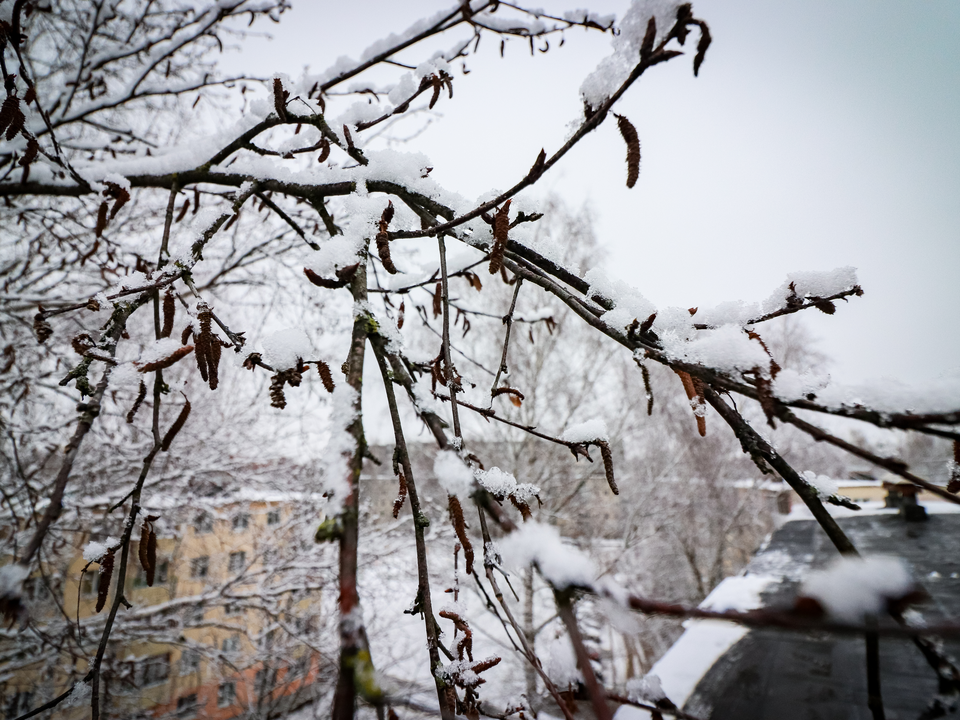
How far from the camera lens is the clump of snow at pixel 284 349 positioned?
0.82m

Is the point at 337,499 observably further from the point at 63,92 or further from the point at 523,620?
the point at 523,620

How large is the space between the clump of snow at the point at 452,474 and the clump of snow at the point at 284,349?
36 centimetres

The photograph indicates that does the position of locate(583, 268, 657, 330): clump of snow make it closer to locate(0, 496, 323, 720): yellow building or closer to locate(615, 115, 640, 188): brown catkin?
locate(615, 115, 640, 188): brown catkin

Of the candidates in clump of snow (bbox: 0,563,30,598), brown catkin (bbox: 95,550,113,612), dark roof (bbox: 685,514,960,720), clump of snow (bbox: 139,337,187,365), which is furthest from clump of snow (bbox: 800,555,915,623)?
dark roof (bbox: 685,514,960,720)

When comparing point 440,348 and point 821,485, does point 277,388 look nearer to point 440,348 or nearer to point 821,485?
point 440,348

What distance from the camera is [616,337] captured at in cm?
88

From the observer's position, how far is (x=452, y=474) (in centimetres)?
65

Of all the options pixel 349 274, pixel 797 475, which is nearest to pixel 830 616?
pixel 797 475

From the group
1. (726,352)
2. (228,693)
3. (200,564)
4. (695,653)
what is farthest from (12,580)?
(228,693)

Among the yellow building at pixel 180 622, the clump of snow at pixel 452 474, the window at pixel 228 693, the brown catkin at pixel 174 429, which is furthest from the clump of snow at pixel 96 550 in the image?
the window at pixel 228 693

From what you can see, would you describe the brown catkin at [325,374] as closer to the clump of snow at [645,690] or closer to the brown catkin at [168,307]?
the brown catkin at [168,307]

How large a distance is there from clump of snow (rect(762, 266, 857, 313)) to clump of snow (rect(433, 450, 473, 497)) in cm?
70

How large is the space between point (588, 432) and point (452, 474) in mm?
380

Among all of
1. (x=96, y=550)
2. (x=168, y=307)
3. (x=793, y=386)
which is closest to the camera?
(x=793, y=386)
